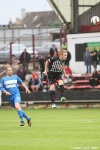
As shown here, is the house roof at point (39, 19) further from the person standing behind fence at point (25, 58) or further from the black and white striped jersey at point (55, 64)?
the black and white striped jersey at point (55, 64)

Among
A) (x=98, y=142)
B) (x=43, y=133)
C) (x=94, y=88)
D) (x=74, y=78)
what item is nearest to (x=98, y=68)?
(x=74, y=78)

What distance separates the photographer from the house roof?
335 ft

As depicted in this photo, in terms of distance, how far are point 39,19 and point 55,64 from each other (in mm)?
80238

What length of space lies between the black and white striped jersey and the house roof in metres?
72.6

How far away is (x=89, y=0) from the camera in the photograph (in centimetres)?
4341

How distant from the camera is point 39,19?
105 metres

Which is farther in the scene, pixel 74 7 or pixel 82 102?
pixel 74 7

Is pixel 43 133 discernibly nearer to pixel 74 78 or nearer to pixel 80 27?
pixel 74 78

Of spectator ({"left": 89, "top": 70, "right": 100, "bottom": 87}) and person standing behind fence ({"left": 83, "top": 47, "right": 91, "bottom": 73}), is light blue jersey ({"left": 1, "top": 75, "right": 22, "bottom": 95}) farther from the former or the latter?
person standing behind fence ({"left": 83, "top": 47, "right": 91, "bottom": 73})

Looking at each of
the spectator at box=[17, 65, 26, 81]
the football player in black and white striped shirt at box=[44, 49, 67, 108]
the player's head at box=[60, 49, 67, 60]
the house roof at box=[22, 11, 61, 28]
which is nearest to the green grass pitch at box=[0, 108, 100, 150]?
the player's head at box=[60, 49, 67, 60]

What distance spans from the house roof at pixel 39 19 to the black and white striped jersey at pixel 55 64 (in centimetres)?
7260

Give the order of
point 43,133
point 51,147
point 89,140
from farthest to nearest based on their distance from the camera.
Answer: point 43,133
point 89,140
point 51,147

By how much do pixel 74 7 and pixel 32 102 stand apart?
932 cm

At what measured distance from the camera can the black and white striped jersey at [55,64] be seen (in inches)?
984
